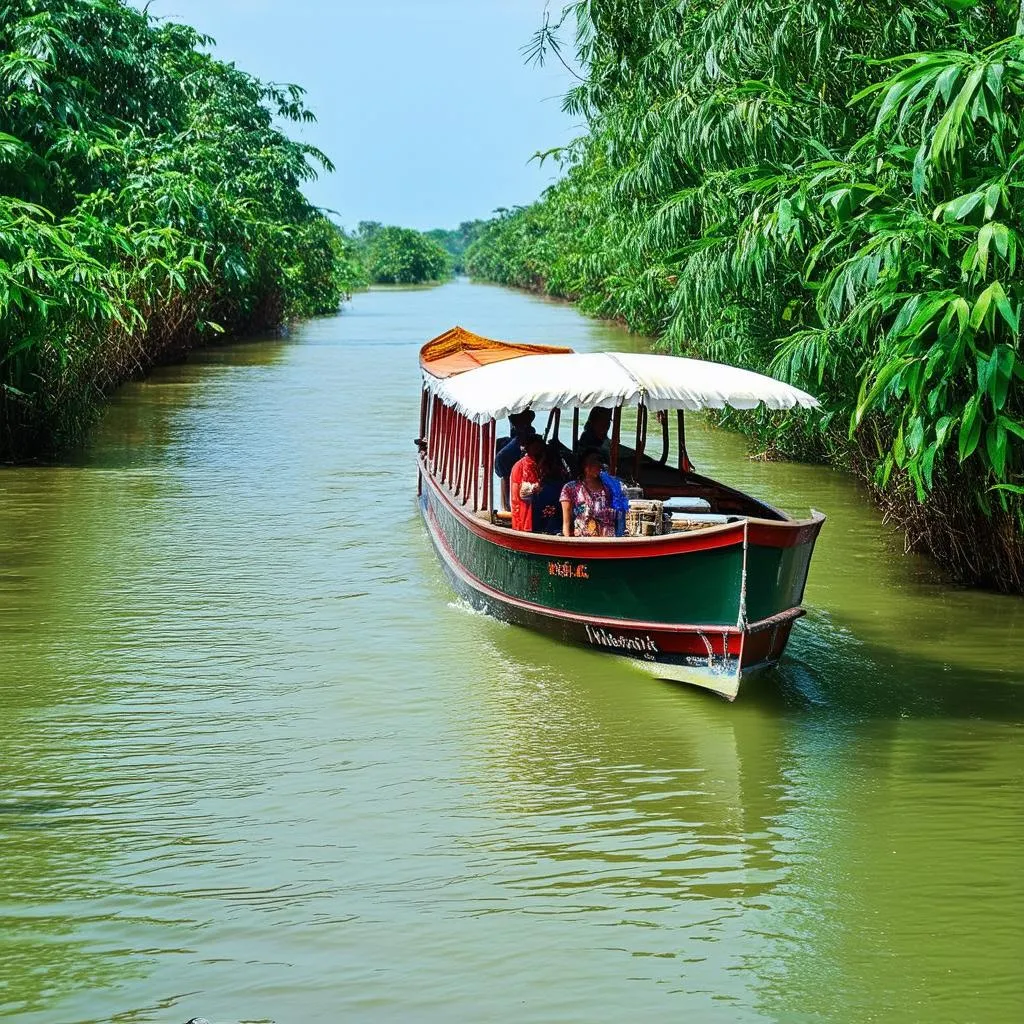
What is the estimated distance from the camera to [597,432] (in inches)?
480

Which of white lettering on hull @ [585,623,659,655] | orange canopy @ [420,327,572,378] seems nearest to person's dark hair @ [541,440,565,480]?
white lettering on hull @ [585,623,659,655]

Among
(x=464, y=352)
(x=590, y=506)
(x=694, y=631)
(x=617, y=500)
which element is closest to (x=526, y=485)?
(x=590, y=506)

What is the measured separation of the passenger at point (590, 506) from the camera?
10430 mm

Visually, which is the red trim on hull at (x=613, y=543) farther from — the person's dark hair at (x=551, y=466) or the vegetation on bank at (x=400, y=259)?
the vegetation on bank at (x=400, y=259)

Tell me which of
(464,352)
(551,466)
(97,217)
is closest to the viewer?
(551,466)

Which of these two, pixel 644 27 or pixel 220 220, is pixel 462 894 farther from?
pixel 220 220

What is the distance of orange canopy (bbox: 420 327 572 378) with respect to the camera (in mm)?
13683

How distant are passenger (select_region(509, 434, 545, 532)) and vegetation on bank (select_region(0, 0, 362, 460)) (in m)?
6.61

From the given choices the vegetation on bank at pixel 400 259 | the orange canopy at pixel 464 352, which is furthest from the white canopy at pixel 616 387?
the vegetation on bank at pixel 400 259

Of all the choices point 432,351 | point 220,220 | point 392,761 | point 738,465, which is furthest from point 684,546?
point 220,220

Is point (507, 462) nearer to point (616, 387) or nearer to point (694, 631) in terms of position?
point (616, 387)

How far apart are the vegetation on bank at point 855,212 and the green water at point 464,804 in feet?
4.73

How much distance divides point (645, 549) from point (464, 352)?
580cm

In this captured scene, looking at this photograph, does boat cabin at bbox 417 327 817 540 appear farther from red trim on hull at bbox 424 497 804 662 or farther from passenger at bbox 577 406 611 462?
red trim on hull at bbox 424 497 804 662
